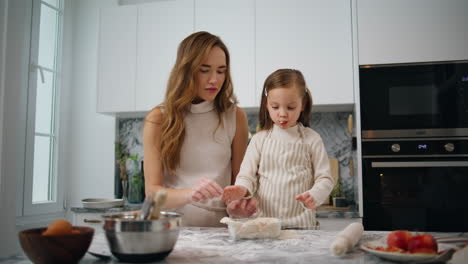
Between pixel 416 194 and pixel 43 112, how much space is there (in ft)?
9.71

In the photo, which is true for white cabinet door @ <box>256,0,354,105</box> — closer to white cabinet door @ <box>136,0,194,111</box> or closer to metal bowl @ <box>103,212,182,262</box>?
white cabinet door @ <box>136,0,194,111</box>

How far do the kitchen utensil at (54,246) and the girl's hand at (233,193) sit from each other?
0.62 m

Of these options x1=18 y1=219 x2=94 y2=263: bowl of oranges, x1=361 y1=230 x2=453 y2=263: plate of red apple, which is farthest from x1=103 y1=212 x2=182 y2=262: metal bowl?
x1=361 y1=230 x2=453 y2=263: plate of red apple

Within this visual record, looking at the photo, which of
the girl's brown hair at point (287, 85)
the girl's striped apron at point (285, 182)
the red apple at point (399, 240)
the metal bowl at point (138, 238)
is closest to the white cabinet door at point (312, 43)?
the girl's brown hair at point (287, 85)

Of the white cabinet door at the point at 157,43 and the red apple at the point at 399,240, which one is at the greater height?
the white cabinet door at the point at 157,43

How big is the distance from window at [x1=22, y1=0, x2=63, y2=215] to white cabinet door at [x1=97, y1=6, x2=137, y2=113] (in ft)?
1.54

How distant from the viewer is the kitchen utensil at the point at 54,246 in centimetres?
73

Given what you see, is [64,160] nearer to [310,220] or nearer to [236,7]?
[236,7]

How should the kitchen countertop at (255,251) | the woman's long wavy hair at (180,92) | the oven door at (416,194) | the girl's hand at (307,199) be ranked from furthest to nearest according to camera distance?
the oven door at (416,194)
the woman's long wavy hair at (180,92)
the girl's hand at (307,199)
the kitchen countertop at (255,251)

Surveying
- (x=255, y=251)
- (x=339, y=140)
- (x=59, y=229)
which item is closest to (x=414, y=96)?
(x=339, y=140)

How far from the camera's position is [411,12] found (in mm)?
2570

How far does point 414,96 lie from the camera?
2502 mm

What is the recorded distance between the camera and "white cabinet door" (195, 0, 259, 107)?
292 cm

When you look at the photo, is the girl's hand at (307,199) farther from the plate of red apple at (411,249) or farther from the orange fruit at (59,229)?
the orange fruit at (59,229)
